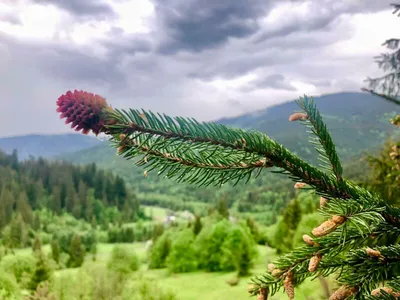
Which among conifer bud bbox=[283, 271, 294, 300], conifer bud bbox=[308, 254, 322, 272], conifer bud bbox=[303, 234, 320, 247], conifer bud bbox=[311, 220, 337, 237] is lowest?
conifer bud bbox=[283, 271, 294, 300]

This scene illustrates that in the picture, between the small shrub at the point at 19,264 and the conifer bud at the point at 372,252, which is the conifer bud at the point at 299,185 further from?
the small shrub at the point at 19,264

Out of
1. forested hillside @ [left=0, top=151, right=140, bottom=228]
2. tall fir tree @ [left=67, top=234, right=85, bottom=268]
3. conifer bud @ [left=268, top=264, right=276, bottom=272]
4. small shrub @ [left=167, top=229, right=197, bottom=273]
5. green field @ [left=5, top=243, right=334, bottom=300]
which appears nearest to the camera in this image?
conifer bud @ [left=268, top=264, right=276, bottom=272]

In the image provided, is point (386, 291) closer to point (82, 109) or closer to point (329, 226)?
point (329, 226)

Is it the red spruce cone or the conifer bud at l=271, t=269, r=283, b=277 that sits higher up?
the red spruce cone

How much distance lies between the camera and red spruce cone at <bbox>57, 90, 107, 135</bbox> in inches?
54.2

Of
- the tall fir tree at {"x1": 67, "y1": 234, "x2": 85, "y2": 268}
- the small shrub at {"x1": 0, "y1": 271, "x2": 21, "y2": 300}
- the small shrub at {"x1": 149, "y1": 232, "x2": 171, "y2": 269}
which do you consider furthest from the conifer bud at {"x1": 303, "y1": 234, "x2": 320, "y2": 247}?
the tall fir tree at {"x1": 67, "y1": 234, "x2": 85, "y2": 268}

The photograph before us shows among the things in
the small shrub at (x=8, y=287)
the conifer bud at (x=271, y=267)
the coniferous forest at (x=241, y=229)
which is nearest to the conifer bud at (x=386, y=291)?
the coniferous forest at (x=241, y=229)

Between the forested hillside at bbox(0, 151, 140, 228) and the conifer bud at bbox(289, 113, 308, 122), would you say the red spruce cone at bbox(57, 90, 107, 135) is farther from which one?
the forested hillside at bbox(0, 151, 140, 228)

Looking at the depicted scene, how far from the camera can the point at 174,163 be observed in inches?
63.1

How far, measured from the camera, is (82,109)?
54.5 inches

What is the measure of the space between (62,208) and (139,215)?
35.6 metres

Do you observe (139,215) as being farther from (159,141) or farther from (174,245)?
(159,141)

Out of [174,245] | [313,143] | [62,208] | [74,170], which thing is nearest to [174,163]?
[313,143]

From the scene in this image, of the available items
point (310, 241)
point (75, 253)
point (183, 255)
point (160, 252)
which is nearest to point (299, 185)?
point (310, 241)
